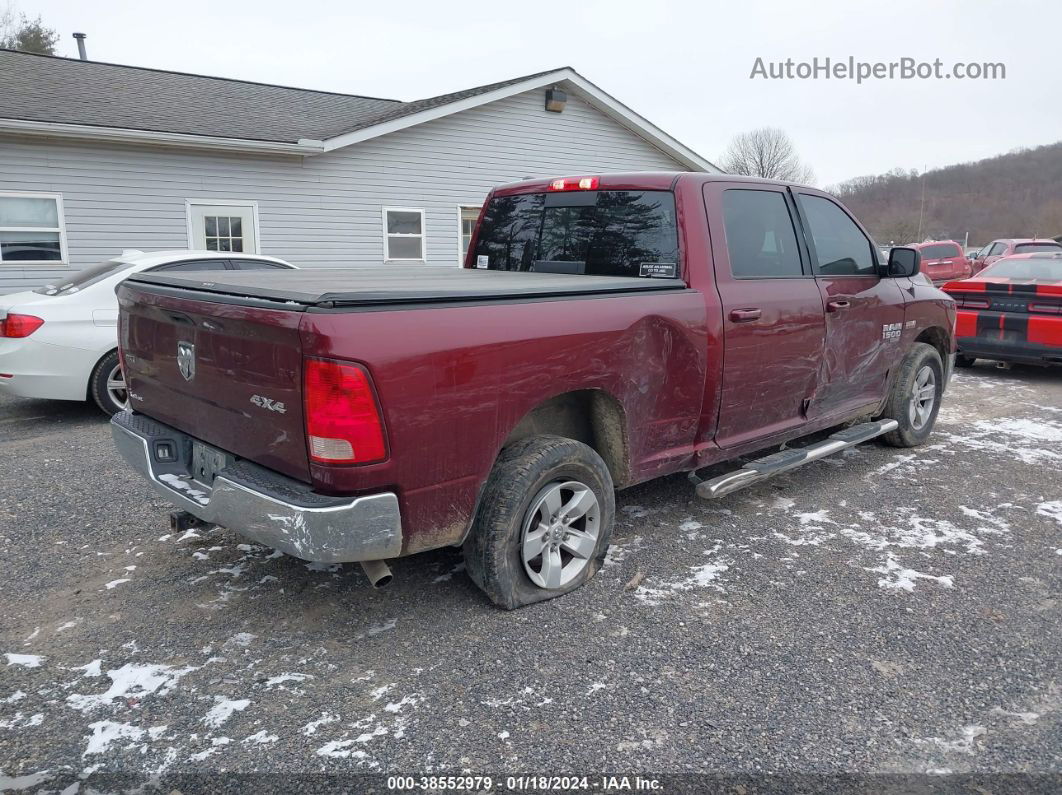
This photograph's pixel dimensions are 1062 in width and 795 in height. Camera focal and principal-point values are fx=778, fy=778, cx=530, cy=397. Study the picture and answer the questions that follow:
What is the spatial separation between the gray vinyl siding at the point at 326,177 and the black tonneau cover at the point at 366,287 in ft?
29.1

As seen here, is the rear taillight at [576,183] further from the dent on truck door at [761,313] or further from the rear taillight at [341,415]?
the rear taillight at [341,415]

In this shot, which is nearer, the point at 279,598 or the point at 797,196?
the point at 279,598

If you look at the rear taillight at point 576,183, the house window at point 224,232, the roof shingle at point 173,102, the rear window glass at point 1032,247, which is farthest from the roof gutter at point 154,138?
the rear window glass at point 1032,247

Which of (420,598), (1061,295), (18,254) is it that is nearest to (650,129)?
(1061,295)

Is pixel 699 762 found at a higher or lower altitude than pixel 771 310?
lower

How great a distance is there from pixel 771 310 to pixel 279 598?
9.50 ft

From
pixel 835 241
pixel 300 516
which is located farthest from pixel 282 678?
pixel 835 241

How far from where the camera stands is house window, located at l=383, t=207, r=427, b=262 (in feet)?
46.0

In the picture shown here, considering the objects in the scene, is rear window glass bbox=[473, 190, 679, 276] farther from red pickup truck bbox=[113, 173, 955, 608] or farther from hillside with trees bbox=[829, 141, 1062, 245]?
hillside with trees bbox=[829, 141, 1062, 245]

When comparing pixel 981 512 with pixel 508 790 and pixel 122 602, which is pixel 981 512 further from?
pixel 122 602

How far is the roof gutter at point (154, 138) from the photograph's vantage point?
33.4ft

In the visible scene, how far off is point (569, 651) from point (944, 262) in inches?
841

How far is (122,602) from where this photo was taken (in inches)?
138

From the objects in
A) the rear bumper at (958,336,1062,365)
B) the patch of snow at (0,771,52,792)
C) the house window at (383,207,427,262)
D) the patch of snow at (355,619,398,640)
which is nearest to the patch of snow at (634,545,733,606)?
the patch of snow at (355,619,398,640)
